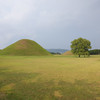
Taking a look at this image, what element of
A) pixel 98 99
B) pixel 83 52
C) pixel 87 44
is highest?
pixel 87 44

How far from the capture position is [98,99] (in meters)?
4.63

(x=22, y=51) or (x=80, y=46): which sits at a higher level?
(x=80, y=46)

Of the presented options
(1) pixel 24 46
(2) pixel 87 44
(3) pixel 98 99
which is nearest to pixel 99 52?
(2) pixel 87 44

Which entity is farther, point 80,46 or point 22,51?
point 22,51

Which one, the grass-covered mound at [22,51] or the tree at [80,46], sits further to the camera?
the grass-covered mound at [22,51]

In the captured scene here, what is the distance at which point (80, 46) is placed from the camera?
142 feet

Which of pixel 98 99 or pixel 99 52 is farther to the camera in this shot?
pixel 99 52

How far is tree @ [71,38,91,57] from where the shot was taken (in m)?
42.7

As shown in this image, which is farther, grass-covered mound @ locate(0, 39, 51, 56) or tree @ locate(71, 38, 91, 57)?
grass-covered mound @ locate(0, 39, 51, 56)

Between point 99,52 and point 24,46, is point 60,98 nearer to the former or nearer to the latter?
point 24,46

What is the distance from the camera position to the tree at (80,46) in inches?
1680

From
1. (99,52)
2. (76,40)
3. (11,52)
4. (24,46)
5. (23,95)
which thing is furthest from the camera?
(99,52)

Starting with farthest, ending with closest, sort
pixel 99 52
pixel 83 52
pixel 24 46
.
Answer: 1. pixel 99 52
2. pixel 24 46
3. pixel 83 52

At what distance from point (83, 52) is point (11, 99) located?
41.8 m
